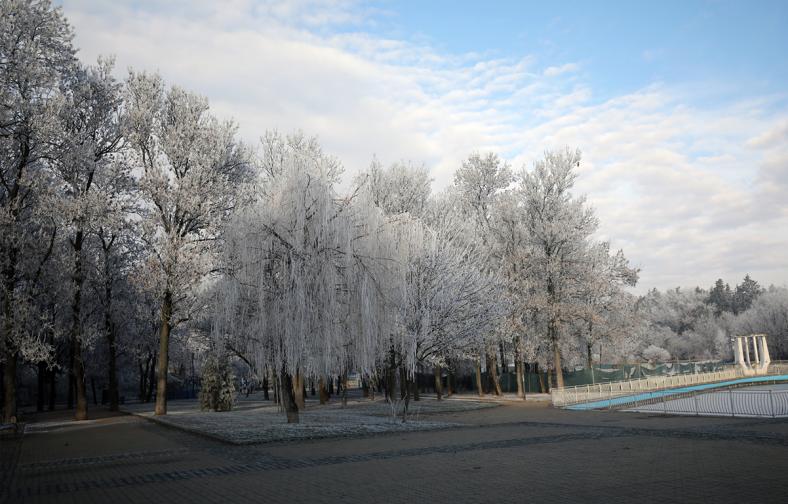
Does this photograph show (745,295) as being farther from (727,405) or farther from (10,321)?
(10,321)

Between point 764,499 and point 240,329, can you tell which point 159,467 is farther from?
point 764,499

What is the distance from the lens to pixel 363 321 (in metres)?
19.4

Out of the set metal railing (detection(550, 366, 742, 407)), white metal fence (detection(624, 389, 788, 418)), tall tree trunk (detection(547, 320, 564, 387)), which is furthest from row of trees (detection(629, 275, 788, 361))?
white metal fence (detection(624, 389, 788, 418))

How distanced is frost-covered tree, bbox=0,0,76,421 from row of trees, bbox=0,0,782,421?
9 centimetres

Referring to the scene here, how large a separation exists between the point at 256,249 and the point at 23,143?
12.6m

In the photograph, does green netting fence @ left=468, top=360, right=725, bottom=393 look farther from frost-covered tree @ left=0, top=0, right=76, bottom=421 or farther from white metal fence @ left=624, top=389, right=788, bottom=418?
frost-covered tree @ left=0, top=0, right=76, bottom=421

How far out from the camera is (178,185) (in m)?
28.8

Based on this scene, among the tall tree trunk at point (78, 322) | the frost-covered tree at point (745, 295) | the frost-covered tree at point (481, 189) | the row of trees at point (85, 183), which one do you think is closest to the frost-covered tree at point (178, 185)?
the row of trees at point (85, 183)

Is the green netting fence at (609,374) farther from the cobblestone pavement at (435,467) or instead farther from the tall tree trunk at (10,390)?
the tall tree trunk at (10,390)

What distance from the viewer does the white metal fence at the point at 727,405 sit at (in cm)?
2116

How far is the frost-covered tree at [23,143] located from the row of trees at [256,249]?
9 cm

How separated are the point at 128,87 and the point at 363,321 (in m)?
20.2

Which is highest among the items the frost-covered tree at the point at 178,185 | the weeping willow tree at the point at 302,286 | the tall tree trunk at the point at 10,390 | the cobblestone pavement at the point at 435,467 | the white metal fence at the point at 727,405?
the frost-covered tree at the point at 178,185

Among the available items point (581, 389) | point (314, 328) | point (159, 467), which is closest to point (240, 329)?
point (314, 328)
